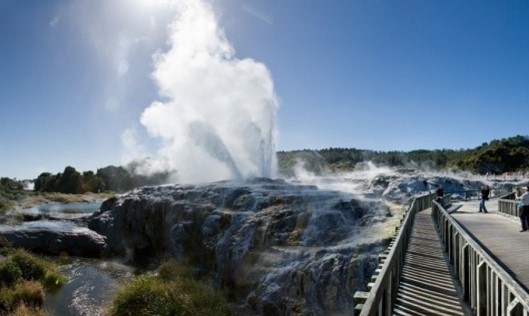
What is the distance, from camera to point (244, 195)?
33.9m

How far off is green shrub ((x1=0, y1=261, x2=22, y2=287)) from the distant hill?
83.8 metres

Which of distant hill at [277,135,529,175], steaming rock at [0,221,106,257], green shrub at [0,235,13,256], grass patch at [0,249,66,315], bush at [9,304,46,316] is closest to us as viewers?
bush at [9,304,46,316]

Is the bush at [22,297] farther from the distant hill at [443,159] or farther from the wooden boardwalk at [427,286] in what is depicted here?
the distant hill at [443,159]

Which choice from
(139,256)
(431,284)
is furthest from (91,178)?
(431,284)

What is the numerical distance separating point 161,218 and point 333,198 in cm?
1558

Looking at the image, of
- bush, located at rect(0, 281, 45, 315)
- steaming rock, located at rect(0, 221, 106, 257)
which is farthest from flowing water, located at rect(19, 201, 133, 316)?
steaming rock, located at rect(0, 221, 106, 257)

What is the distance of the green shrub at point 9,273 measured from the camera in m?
23.9

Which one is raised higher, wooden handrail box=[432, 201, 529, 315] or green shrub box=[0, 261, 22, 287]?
wooden handrail box=[432, 201, 529, 315]

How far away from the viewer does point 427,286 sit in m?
9.95

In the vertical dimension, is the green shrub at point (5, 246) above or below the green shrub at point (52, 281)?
above

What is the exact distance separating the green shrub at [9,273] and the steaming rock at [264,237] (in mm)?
10995

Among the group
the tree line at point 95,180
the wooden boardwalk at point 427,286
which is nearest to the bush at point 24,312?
the wooden boardwalk at point 427,286

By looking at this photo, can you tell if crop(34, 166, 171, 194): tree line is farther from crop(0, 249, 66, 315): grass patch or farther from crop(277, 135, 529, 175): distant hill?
crop(0, 249, 66, 315): grass patch

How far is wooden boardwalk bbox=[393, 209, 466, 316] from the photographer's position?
8.33 meters
